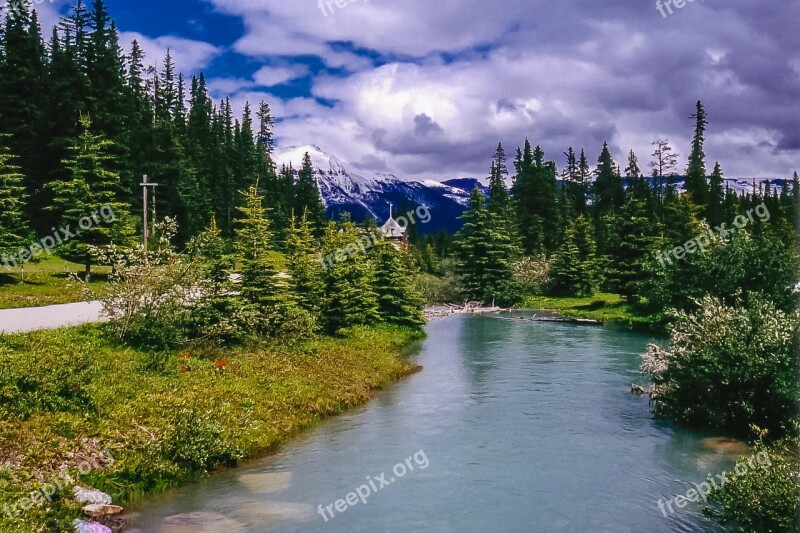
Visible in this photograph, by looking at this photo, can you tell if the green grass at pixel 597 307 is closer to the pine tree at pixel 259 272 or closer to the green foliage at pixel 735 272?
the green foliage at pixel 735 272

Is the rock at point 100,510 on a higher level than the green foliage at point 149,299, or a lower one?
lower

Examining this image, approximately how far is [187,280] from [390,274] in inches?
848

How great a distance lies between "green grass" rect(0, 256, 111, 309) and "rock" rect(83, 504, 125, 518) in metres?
15.9

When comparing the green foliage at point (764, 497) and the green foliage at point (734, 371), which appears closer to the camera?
the green foliage at point (764, 497)

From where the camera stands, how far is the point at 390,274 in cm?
4516

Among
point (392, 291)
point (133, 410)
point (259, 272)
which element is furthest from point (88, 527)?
point (392, 291)

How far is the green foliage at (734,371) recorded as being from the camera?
62.8 ft

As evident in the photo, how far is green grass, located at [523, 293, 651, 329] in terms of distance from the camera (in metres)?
51.9

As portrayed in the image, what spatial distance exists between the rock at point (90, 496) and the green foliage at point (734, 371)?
57.6 ft

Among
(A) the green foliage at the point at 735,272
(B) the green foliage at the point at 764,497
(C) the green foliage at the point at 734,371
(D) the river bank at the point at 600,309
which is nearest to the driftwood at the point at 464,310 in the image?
(D) the river bank at the point at 600,309

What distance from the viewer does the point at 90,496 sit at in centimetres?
1345

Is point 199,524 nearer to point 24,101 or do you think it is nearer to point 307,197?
point 24,101

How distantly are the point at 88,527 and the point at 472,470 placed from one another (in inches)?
381

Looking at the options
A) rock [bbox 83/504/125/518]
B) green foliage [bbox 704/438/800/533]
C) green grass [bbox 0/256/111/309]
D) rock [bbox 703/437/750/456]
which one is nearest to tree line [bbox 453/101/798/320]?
rock [bbox 703/437/750/456]
